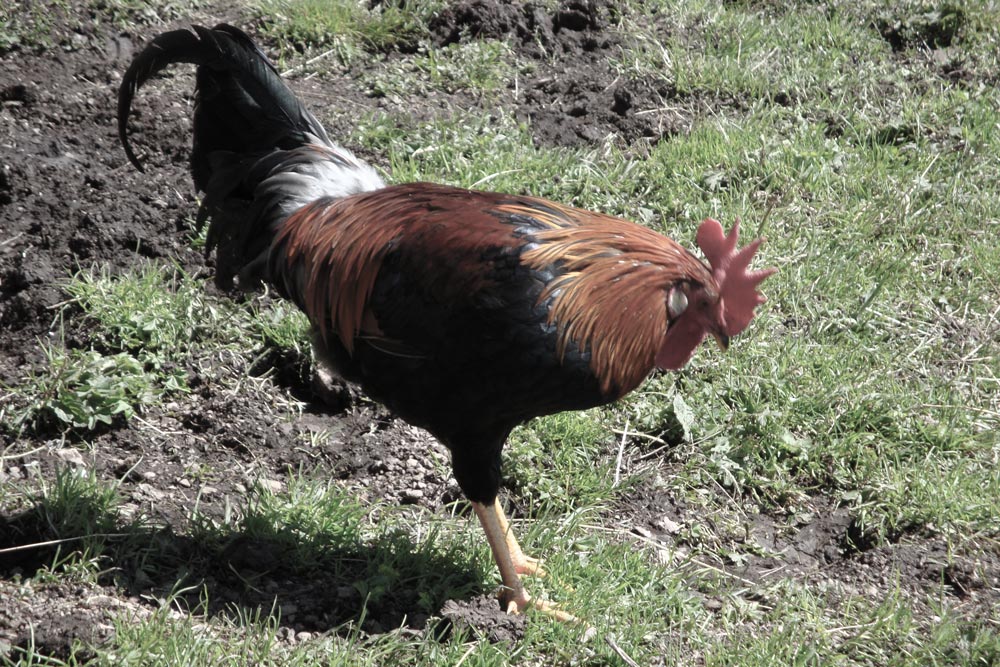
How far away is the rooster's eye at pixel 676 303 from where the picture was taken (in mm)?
3150

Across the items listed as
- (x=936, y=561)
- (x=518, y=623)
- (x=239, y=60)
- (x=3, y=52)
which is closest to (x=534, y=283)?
(x=518, y=623)

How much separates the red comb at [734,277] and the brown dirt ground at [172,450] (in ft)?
3.37

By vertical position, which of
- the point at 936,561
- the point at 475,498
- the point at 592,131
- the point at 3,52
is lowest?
the point at 936,561

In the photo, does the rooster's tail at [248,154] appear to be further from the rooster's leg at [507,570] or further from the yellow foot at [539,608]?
the yellow foot at [539,608]

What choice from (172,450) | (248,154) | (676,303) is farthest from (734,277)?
(172,450)

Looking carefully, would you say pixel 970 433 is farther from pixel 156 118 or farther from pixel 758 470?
pixel 156 118

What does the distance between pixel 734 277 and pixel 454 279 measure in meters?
0.90

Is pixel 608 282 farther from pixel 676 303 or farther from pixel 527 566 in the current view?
pixel 527 566

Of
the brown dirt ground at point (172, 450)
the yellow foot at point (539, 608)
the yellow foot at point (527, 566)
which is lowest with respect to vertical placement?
the yellow foot at point (539, 608)

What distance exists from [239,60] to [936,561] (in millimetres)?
3195

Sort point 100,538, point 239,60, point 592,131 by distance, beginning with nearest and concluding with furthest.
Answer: point 100,538 < point 239,60 < point 592,131

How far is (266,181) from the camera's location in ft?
11.5

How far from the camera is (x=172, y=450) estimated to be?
3.61 m

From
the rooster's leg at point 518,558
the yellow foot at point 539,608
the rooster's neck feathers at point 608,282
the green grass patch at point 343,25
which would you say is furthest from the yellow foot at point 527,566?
the green grass patch at point 343,25
